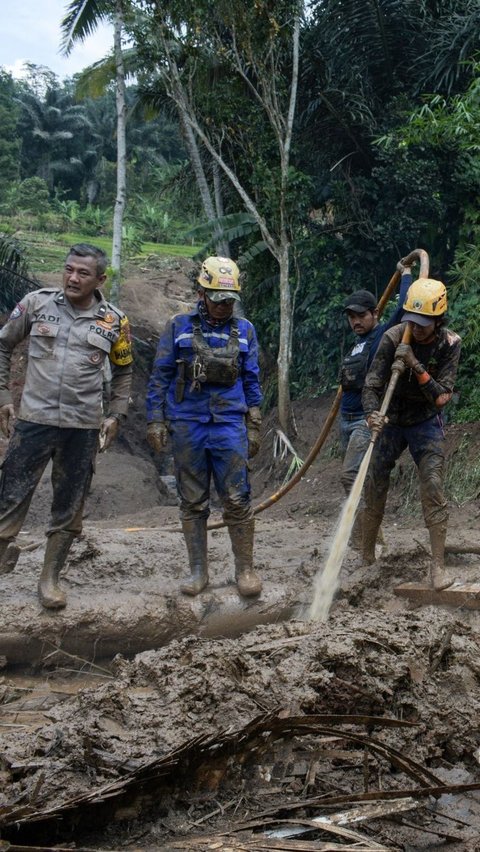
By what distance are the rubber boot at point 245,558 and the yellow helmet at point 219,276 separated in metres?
1.54

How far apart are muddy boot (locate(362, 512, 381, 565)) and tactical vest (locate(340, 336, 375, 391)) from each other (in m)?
1.13

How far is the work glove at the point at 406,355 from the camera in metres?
5.64

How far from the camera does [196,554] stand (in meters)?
5.97

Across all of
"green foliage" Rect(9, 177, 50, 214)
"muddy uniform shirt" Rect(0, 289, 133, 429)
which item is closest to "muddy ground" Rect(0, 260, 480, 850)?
"muddy uniform shirt" Rect(0, 289, 133, 429)

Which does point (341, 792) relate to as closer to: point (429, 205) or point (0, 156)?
point (429, 205)

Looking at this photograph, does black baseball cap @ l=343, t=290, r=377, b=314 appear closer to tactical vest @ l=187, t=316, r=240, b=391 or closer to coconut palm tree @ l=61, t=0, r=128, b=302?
tactical vest @ l=187, t=316, r=240, b=391

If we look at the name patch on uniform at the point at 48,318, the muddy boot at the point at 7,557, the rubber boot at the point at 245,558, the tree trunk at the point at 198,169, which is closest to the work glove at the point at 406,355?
the rubber boot at the point at 245,558

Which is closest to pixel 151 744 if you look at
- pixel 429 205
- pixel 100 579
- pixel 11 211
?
pixel 100 579

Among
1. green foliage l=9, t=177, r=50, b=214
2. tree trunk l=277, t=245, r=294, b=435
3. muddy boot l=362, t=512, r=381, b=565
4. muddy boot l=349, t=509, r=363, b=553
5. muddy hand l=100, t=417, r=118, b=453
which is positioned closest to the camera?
muddy hand l=100, t=417, r=118, b=453

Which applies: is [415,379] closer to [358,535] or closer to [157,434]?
[358,535]

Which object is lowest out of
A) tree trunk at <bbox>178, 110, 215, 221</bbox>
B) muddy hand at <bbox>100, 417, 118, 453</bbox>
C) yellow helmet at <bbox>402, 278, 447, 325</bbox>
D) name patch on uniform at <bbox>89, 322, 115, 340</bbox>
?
muddy hand at <bbox>100, 417, 118, 453</bbox>

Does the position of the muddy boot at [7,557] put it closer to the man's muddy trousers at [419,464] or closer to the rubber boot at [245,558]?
the rubber boot at [245,558]

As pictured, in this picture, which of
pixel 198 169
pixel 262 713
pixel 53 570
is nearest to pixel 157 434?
pixel 53 570

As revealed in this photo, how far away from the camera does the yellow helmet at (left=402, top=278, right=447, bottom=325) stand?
221 inches
